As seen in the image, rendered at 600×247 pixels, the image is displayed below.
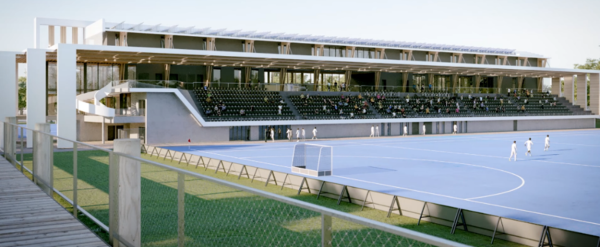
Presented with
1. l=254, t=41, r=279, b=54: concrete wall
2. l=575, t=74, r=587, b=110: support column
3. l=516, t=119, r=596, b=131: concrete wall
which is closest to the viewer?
l=254, t=41, r=279, b=54: concrete wall

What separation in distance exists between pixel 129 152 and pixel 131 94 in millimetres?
43657

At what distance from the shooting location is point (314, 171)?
2522 cm

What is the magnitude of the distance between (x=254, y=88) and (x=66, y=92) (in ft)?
68.0

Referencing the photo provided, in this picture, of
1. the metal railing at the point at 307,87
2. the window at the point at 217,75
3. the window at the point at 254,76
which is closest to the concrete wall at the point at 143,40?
the window at the point at 217,75

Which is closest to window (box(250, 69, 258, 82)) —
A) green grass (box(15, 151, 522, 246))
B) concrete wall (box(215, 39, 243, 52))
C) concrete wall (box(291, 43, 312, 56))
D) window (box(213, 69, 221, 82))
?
window (box(213, 69, 221, 82))

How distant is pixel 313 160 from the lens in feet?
84.3

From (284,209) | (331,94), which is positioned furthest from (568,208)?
(331,94)

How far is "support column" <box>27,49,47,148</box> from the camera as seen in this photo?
3972 centimetres

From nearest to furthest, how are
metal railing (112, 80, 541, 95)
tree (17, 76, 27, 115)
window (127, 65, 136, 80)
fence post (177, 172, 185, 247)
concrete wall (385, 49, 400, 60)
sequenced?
1. fence post (177, 172, 185, 247)
2. metal railing (112, 80, 541, 95)
3. window (127, 65, 136, 80)
4. concrete wall (385, 49, 400, 60)
5. tree (17, 76, 27, 115)

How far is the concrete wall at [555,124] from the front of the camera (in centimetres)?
7150

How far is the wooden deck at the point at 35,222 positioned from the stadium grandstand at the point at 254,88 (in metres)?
27.7

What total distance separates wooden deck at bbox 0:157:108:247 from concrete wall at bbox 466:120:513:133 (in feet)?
198

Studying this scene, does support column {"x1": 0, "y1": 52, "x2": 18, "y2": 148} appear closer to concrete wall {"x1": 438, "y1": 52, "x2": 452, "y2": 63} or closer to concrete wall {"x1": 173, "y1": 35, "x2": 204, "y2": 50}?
concrete wall {"x1": 173, "y1": 35, "x2": 204, "y2": 50}

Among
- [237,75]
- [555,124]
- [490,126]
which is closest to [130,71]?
[237,75]
